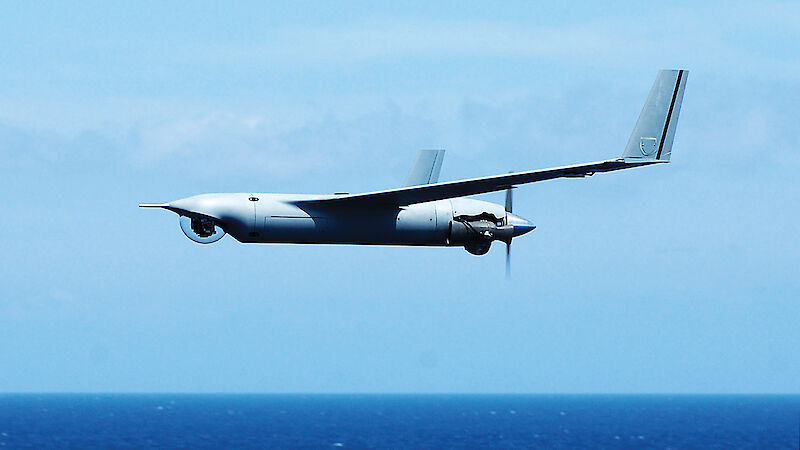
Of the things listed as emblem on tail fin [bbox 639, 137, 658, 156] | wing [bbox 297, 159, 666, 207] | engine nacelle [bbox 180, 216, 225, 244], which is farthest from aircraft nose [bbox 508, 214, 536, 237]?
engine nacelle [bbox 180, 216, 225, 244]

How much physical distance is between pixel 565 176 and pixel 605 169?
4.53ft

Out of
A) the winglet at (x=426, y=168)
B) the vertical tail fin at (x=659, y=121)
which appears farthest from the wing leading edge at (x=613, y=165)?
the winglet at (x=426, y=168)

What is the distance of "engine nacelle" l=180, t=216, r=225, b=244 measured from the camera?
4338 cm

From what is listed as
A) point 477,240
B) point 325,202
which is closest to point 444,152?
point 477,240

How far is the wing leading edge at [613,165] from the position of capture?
1695 inches

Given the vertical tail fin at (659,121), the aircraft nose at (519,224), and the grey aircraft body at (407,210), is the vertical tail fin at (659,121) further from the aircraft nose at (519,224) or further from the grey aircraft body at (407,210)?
the aircraft nose at (519,224)

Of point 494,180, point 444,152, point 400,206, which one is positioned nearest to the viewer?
point 494,180

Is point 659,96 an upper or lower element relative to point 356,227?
upper

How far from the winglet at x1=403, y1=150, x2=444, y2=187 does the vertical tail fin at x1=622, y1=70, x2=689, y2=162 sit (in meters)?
12.1

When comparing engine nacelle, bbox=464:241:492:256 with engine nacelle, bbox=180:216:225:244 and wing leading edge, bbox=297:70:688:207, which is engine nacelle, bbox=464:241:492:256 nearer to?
wing leading edge, bbox=297:70:688:207

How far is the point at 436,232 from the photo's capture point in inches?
1859

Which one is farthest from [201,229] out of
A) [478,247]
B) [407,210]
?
[478,247]

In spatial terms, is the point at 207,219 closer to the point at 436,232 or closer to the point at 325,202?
the point at 325,202

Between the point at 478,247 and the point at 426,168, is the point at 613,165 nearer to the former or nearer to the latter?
the point at 478,247
